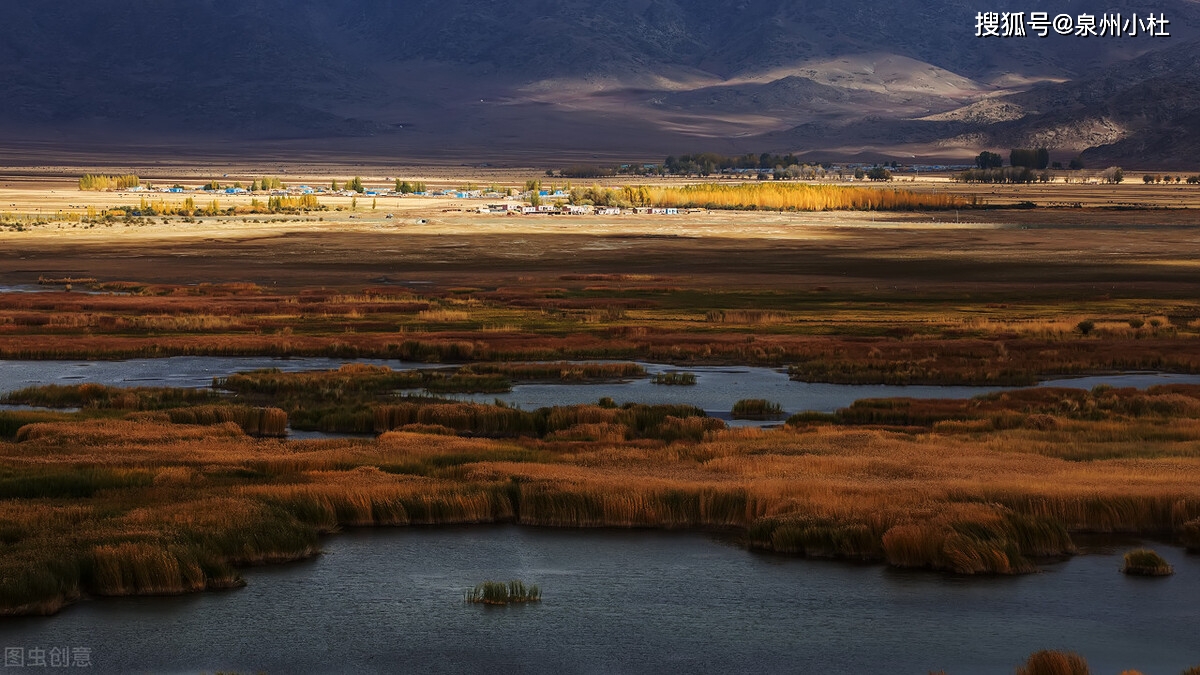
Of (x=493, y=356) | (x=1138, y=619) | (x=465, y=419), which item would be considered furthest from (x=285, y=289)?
(x=1138, y=619)

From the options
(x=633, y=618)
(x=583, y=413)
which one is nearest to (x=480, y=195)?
(x=583, y=413)

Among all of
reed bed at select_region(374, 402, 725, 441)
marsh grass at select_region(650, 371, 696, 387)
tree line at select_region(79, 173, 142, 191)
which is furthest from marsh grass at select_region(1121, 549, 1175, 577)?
tree line at select_region(79, 173, 142, 191)

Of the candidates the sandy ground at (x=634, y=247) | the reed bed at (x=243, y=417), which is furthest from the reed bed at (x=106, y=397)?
the sandy ground at (x=634, y=247)

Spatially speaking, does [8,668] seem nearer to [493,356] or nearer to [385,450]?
[385,450]

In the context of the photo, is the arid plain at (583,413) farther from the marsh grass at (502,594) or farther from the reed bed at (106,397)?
the marsh grass at (502,594)

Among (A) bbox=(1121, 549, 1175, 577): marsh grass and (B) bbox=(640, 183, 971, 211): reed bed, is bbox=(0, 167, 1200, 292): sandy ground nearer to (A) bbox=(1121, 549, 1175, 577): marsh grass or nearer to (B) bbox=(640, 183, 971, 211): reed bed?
(B) bbox=(640, 183, 971, 211): reed bed

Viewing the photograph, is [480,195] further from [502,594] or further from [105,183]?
[502,594]

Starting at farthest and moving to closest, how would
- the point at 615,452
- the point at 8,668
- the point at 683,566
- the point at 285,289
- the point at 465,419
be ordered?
the point at 285,289 < the point at 465,419 < the point at 615,452 < the point at 683,566 < the point at 8,668
